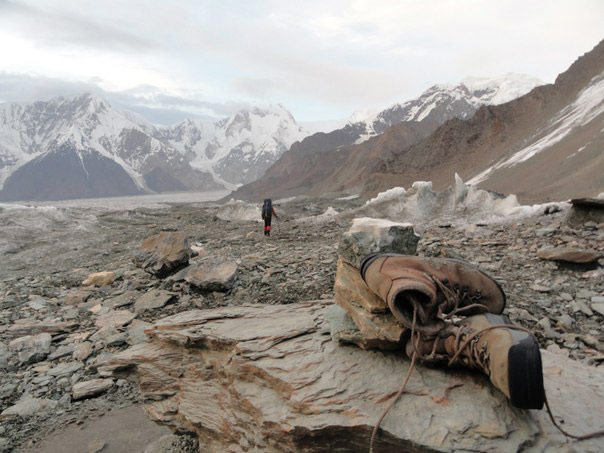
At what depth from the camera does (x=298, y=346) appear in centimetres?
389

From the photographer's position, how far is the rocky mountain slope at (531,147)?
69.8 ft

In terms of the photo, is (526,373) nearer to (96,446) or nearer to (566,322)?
(566,322)

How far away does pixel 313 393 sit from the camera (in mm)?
3227

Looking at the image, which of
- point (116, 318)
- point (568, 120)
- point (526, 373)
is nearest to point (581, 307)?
point (526, 373)

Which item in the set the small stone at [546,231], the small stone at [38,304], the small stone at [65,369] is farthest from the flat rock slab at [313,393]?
the small stone at [546,231]

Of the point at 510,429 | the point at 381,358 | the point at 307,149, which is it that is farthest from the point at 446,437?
the point at 307,149

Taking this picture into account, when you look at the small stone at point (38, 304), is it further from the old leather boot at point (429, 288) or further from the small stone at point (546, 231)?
the small stone at point (546, 231)

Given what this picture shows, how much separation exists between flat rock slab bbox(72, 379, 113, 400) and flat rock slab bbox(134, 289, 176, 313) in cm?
207

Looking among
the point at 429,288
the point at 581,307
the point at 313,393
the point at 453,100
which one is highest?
the point at 453,100

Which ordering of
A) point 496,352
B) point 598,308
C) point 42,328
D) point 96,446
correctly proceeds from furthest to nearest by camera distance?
1. point 42,328
2. point 598,308
3. point 96,446
4. point 496,352

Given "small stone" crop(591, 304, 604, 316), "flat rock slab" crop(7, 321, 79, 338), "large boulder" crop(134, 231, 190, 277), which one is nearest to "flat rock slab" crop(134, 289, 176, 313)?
"large boulder" crop(134, 231, 190, 277)

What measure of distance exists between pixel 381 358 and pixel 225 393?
1.57 metres

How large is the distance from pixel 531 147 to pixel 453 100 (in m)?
101

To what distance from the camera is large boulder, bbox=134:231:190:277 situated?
30.6 ft
